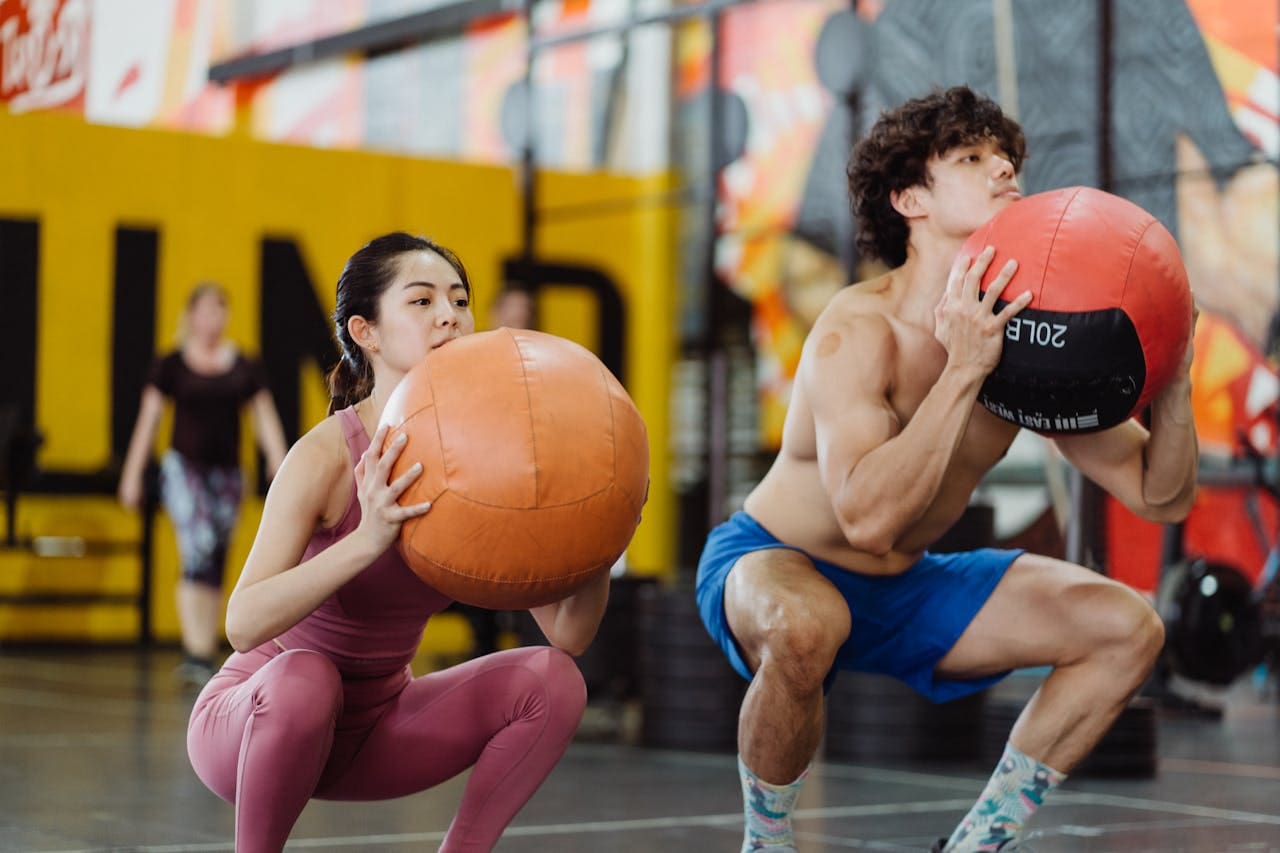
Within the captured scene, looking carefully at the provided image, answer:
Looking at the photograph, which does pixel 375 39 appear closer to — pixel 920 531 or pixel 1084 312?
pixel 920 531

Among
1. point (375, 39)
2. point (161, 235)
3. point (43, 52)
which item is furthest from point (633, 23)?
point (43, 52)

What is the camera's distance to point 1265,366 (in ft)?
28.1

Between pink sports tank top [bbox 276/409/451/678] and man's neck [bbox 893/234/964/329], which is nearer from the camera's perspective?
pink sports tank top [bbox 276/409/451/678]

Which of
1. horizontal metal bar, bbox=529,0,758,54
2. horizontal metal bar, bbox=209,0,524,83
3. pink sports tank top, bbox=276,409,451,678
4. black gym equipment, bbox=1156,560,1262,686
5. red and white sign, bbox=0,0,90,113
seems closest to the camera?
pink sports tank top, bbox=276,409,451,678

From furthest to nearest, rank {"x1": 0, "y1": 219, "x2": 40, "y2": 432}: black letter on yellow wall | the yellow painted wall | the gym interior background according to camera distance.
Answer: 1. the yellow painted wall
2. {"x1": 0, "y1": 219, "x2": 40, "y2": 432}: black letter on yellow wall
3. the gym interior background

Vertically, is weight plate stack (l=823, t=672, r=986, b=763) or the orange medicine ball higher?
the orange medicine ball

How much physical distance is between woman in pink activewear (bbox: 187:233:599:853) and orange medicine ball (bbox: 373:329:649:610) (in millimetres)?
72

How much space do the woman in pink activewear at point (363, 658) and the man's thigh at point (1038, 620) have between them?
2.59 feet

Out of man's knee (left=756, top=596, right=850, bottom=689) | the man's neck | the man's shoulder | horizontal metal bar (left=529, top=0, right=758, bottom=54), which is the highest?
horizontal metal bar (left=529, top=0, right=758, bottom=54)

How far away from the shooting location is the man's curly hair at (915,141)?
10.2 ft

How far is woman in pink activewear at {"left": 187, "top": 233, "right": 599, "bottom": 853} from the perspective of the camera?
2352 mm

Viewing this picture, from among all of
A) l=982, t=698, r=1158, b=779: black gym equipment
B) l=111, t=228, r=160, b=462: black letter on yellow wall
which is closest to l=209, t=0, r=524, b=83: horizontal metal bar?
l=111, t=228, r=160, b=462: black letter on yellow wall

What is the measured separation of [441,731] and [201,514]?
4656 millimetres

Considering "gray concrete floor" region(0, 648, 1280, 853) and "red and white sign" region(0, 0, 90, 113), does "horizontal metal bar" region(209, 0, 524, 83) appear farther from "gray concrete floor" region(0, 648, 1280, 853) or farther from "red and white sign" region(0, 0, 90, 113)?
"gray concrete floor" region(0, 648, 1280, 853)
